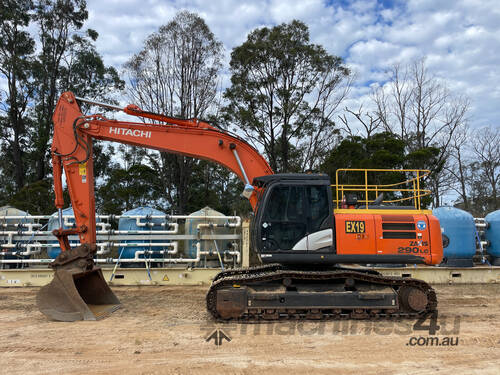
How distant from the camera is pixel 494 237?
45.2 feet

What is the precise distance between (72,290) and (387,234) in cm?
625

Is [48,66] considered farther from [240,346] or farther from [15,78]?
[240,346]

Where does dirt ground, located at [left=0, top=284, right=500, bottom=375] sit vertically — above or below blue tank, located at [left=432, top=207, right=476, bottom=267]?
below

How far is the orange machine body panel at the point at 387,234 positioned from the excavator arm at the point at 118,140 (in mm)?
2178

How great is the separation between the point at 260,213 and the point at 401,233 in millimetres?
2798

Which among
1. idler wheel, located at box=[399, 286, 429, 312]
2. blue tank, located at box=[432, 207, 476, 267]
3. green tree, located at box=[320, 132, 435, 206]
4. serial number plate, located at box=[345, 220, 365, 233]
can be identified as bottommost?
idler wheel, located at box=[399, 286, 429, 312]

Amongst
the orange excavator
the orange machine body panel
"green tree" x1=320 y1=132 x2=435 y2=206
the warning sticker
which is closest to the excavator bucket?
the orange excavator

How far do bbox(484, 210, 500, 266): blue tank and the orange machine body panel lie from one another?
26.8 feet

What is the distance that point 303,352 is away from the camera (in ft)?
18.5

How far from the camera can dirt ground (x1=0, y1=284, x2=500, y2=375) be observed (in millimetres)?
5082

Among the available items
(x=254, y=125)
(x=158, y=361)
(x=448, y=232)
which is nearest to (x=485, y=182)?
(x=254, y=125)

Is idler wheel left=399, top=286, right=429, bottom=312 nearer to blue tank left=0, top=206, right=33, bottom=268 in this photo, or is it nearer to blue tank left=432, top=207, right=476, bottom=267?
blue tank left=432, top=207, right=476, bottom=267

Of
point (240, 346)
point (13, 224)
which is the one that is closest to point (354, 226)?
point (240, 346)

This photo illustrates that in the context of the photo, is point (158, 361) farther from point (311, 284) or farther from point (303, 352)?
point (311, 284)
